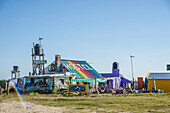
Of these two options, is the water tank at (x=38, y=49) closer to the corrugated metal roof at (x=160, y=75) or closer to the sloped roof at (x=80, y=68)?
the sloped roof at (x=80, y=68)

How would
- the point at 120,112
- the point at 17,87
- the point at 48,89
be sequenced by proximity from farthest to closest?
the point at 17,87 → the point at 48,89 → the point at 120,112

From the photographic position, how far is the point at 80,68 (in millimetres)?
42500

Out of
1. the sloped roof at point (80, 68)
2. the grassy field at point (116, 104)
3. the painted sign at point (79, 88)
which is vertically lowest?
the grassy field at point (116, 104)

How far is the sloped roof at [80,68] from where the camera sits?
130 feet

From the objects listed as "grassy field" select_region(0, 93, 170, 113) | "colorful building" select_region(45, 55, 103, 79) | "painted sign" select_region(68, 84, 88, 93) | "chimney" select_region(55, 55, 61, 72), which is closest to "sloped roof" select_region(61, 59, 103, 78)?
"colorful building" select_region(45, 55, 103, 79)

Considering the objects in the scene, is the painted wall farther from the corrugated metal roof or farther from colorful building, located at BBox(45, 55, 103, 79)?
colorful building, located at BBox(45, 55, 103, 79)

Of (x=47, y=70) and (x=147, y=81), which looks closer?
(x=147, y=81)

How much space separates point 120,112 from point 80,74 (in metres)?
24.7

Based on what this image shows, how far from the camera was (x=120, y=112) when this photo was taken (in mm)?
15023

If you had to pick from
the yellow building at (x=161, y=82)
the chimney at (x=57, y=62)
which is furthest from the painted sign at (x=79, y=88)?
the yellow building at (x=161, y=82)

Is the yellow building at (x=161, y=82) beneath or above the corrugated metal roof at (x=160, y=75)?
beneath

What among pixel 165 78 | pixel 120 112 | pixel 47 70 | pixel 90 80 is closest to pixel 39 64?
pixel 47 70

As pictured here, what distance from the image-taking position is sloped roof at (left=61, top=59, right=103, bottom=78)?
39722mm

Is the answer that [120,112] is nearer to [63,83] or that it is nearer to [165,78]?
[63,83]
